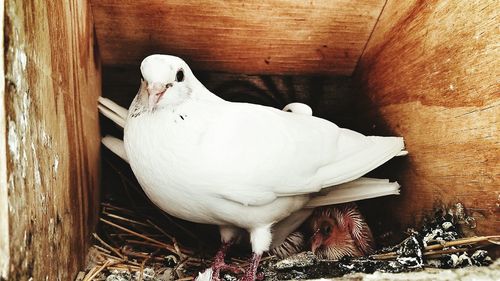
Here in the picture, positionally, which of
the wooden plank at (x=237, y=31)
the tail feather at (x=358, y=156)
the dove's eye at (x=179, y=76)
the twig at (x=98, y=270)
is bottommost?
the twig at (x=98, y=270)

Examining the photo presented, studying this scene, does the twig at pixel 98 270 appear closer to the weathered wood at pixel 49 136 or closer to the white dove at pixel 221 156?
the weathered wood at pixel 49 136

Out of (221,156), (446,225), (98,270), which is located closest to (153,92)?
(221,156)

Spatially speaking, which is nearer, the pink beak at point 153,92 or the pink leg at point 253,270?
the pink beak at point 153,92

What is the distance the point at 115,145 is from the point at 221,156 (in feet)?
1.99

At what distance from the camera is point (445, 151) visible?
1.77m

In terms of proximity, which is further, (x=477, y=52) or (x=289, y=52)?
(x=289, y=52)

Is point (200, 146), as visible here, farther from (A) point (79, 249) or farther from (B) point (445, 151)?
(B) point (445, 151)

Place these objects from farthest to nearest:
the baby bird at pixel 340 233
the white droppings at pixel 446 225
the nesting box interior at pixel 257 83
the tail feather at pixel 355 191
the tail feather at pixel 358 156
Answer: the baby bird at pixel 340 233
the tail feather at pixel 355 191
the tail feather at pixel 358 156
the white droppings at pixel 446 225
the nesting box interior at pixel 257 83

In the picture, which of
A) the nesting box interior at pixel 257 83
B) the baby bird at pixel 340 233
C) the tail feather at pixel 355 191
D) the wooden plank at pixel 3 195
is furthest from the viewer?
the baby bird at pixel 340 233

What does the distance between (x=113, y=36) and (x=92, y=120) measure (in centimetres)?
31

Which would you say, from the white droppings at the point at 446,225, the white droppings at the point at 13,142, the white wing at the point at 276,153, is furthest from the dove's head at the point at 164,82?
the white droppings at the point at 446,225

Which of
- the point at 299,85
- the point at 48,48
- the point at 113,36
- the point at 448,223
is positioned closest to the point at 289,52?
the point at 299,85

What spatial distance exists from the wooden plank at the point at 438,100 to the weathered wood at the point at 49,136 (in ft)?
3.44

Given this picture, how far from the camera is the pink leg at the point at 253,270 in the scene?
181 cm
